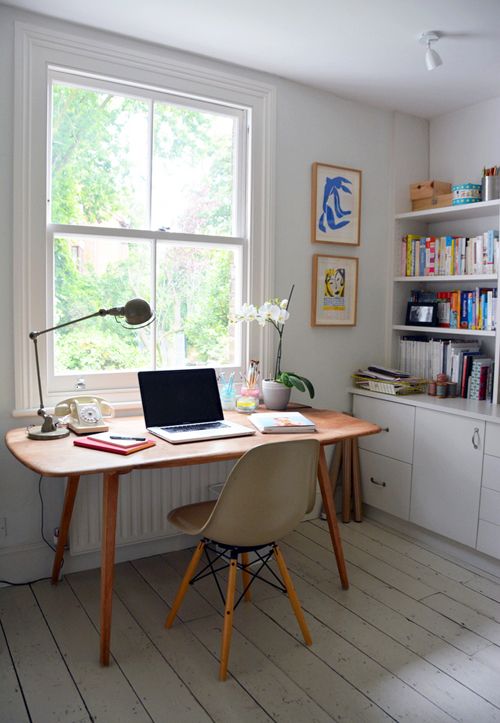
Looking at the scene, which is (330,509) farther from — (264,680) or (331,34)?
(331,34)

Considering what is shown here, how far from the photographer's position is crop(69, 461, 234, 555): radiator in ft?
9.11

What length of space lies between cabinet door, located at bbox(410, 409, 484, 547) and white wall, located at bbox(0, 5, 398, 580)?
0.63 metres

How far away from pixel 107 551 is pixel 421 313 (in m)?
2.45

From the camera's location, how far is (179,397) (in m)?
2.73

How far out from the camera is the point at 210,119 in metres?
3.14

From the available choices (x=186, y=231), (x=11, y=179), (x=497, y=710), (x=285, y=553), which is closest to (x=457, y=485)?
(x=285, y=553)

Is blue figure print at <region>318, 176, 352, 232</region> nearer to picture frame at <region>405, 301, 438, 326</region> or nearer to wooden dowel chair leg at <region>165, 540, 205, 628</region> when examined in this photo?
picture frame at <region>405, 301, 438, 326</region>

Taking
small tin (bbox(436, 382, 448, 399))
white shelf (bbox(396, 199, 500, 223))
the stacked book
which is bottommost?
small tin (bbox(436, 382, 448, 399))

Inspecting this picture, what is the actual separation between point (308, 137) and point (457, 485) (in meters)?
2.07

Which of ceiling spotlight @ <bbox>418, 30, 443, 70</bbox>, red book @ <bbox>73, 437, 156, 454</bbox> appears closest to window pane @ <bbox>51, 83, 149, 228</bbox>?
red book @ <bbox>73, 437, 156, 454</bbox>

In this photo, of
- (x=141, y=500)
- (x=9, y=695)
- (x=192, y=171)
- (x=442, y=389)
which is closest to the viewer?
(x=9, y=695)

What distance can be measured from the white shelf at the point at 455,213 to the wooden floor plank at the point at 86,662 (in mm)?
2816

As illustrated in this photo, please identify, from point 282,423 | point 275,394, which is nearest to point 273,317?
point 275,394

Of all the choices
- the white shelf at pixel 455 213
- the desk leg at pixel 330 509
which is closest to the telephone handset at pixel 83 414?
the desk leg at pixel 330 509
